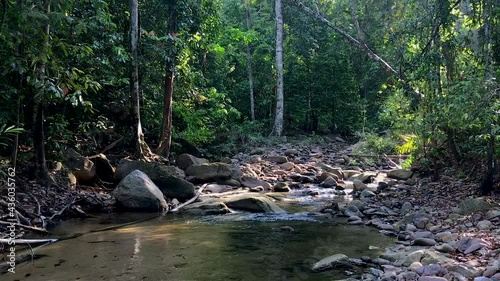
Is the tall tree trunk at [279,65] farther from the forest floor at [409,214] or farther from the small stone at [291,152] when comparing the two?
the forest floor at [409,214]

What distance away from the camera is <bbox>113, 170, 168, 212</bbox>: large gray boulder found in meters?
8.22

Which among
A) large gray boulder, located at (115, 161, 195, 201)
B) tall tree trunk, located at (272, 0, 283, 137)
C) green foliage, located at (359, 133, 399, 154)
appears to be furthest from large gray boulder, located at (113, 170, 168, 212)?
tall tree trunk, located at (272, 0, 283, 137)

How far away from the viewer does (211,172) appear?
11461 millimetres

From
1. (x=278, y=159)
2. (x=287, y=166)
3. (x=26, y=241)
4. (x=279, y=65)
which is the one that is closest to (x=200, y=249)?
(x=26, y=241)

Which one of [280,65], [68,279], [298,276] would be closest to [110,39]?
[68,279]

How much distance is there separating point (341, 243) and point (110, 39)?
7.24 metres

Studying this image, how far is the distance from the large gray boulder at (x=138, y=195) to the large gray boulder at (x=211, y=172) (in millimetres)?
2950

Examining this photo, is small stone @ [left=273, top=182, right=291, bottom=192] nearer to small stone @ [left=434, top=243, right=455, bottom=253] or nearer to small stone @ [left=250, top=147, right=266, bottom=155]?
small stone @ [left=250, top=147, right=266, bottom=155]

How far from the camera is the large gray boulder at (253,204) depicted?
8289mm

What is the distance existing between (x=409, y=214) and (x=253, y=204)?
9.44 feet

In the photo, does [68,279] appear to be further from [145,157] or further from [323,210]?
[145,157]

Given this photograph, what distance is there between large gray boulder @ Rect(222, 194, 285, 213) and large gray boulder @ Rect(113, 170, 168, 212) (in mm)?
1367

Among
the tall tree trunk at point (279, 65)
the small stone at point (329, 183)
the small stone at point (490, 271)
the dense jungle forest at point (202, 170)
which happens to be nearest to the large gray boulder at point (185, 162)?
the dense jungle forest at point (202, 170)

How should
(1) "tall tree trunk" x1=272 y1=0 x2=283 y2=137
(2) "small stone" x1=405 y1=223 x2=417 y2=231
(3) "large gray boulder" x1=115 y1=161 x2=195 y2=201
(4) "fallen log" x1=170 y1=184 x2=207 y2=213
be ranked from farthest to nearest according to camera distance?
(1) "tall tree trunk" x1=272 y1=0 x2=283 y2=137 < (3) "large gray boulder" x1=115 y1=161 x2=195 y2=201 < (4) "fallen log" x1=170 y1=184 x2=207 y2=213 < (2) "small stone" x1=405 y1=223 x2=417 y2=231
